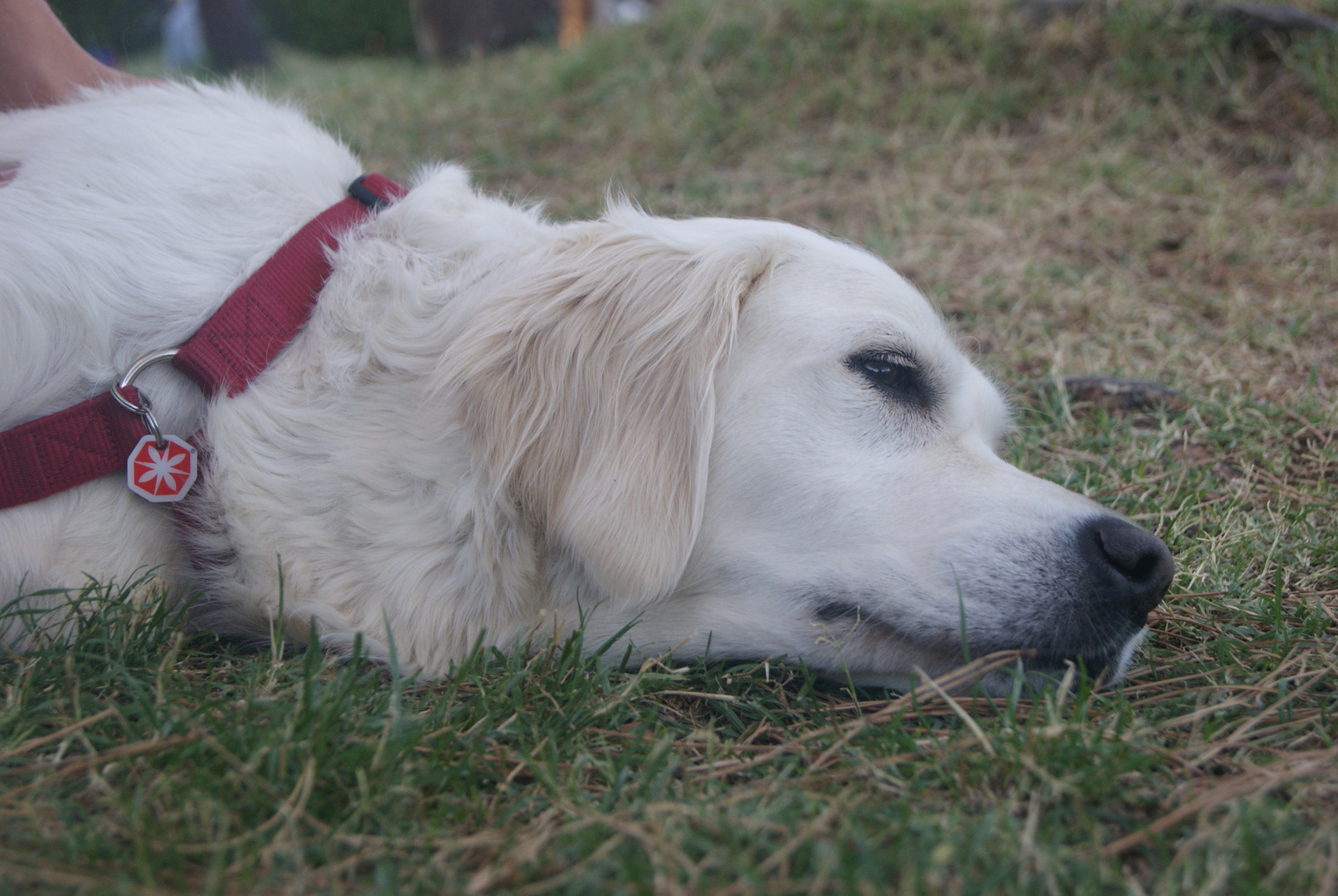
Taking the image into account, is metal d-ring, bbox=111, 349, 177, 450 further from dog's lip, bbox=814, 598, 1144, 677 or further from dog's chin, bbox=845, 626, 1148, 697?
dog's chin, bbox=845, 626, 1148, 697

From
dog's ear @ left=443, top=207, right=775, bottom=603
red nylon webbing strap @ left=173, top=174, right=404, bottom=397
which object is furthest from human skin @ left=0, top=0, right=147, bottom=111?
dog's ear @ left=443, top=207, right=775, bottom=603

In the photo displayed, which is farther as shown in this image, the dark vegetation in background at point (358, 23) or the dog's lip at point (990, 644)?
the dark vegetation in background at point (358, 23)

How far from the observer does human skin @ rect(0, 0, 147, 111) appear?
2.38 meters

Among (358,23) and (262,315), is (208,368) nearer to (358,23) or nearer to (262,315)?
(262,315)

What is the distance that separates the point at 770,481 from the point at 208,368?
43.0 inches

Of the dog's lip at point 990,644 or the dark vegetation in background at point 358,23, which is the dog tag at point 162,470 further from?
the dark vegetation in background at point 358,23

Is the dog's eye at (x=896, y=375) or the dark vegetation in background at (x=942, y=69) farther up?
the dark vegetation in background at (x=942, y=69)

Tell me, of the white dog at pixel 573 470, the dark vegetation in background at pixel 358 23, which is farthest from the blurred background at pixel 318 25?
the white dog at pixel 573 470

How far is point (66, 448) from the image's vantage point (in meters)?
1.67

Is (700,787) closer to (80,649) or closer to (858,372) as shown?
(858,372)

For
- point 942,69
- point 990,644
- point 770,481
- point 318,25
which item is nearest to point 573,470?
point 770,481

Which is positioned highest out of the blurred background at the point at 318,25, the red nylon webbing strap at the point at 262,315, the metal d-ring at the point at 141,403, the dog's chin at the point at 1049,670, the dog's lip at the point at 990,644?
the blurred background at the point at 318,25

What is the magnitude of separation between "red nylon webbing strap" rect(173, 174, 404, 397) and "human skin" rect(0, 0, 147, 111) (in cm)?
97

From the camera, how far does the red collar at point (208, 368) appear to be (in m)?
1.66
